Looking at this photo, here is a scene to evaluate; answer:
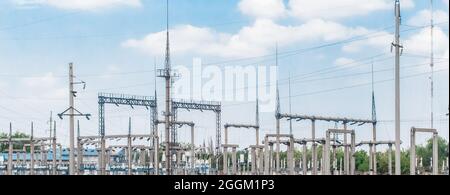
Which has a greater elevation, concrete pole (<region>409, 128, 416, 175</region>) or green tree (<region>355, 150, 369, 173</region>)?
concrete pole (<region>409, 128, 416, 175</region>)

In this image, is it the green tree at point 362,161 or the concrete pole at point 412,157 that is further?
the green tree at point 362,161

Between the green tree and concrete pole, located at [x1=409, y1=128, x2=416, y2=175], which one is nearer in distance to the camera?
concrete pole, located at [x1=409, y1=128, x2=416, y2=175]

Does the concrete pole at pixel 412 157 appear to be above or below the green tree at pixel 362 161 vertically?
above

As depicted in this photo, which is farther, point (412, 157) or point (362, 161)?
point (362, 161)

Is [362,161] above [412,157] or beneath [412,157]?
beneath

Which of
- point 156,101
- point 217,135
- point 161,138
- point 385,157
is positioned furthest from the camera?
point 385,157
